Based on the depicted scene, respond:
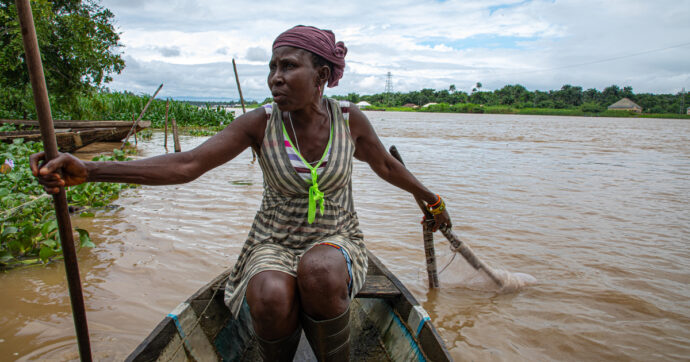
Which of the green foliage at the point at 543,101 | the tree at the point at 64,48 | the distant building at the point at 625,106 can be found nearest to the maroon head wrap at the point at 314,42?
the tree at the point at 64,48

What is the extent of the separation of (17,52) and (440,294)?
9.12 meters

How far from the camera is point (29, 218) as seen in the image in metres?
3.71

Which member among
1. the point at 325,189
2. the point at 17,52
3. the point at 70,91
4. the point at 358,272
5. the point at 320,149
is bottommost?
the point at 358,272

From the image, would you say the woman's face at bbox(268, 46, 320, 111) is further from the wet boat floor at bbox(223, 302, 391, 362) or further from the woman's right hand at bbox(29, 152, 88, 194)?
the wet boat floor at bbox(223, 302, 391, 362)

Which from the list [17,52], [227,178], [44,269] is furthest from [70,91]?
[44,269]

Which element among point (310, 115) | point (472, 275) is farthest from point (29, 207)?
point (472, 275)

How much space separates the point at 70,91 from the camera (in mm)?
9836

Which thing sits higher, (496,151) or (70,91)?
(70,91)

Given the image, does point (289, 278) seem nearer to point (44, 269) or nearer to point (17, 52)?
point (44, 269)

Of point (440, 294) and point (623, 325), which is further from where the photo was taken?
point (440, 294)

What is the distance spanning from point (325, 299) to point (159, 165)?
29.2 inches

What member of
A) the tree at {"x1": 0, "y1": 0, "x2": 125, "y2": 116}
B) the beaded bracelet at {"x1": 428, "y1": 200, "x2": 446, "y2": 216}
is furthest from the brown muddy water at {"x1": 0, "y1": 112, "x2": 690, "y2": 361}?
the tree at {"x1": 0, "y1": 0, "x2": 125, "y2": 116}

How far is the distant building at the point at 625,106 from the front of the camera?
5962cm

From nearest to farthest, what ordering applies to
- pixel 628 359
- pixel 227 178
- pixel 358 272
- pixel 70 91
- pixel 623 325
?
pixel 358 272 → pixel 628 359 → pixel 623 325 → pixel 227 178 → pixel 70 91
